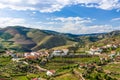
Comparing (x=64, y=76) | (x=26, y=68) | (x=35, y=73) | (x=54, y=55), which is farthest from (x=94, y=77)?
(x=54, y=55)

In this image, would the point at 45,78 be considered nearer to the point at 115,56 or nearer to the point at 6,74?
the point at 6,74

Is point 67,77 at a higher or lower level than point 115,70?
higher

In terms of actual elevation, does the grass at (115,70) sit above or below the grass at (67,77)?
below

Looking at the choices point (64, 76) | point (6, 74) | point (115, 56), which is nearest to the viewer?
point (64, 76)

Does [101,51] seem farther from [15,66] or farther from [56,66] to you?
[15,66]

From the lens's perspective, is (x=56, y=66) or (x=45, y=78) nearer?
(x=45, y=78)

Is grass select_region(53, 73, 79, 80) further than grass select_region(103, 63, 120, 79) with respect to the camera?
No

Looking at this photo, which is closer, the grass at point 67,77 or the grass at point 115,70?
the grass at point 67,77

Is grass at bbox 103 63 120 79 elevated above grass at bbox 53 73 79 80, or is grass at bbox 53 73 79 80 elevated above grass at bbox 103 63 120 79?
grass at bbox 53 73 79 80

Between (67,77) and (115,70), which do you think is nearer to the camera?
(67,77)

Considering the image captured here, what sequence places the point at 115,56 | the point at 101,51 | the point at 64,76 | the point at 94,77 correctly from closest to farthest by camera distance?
the point at 94,77 → the point at 64,76 → the point at 115,56 → the point at 101,51
